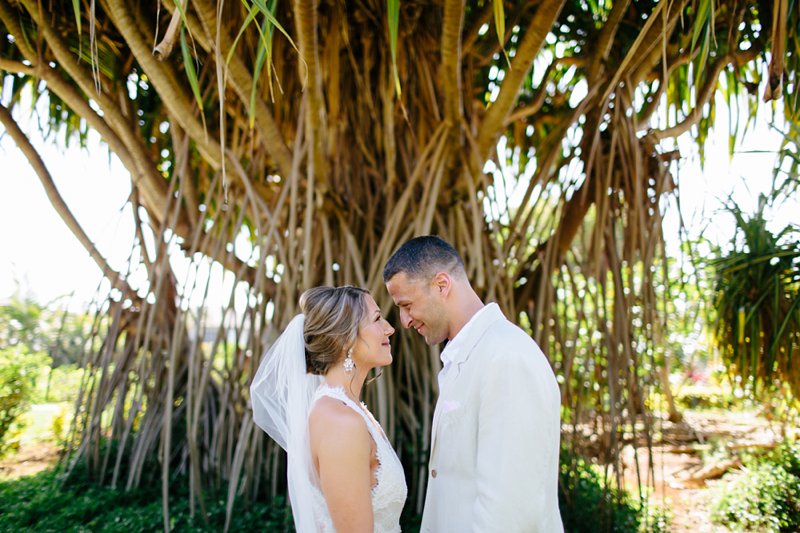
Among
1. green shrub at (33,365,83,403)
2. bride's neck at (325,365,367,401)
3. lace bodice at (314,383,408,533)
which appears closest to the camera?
lace bodice at (314,383,408,533)

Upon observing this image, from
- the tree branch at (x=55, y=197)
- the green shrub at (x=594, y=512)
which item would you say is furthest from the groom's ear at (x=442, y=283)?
the tree branch at (x=55, y=197)

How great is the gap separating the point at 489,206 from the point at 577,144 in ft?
1.95

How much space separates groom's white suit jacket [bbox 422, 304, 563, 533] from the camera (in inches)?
50.8

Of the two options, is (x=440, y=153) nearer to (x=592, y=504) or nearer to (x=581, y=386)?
(x=581, y=386)

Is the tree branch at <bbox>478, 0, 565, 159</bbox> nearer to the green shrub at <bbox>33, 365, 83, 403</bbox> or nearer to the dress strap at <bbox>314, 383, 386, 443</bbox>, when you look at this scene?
the dress strap at <bbox>314, 383, 386, 443</bbox>

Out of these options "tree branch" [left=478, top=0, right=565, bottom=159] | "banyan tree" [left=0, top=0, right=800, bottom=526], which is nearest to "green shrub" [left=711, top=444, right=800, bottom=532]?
"banyan tree" [left=0, top=0, right=800, bottom=526]

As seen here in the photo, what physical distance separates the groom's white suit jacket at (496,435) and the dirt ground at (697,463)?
8.67ft

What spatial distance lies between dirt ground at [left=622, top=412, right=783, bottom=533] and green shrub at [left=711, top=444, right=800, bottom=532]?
0.12 m

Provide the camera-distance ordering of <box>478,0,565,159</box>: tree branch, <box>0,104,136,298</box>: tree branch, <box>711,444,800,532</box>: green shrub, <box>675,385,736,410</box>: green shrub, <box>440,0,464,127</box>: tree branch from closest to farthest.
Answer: <box>440,0,464,127</box>: tree branch < <box>478,0,565,159</box>: tree branch < <box>0,104,136,298</box>: tree branch < <box>711,444,800,532</box>: green shrub < <box>675,385,736,410</box>: green shrub

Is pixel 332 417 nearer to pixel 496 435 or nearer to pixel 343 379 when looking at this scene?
pixel 343 379

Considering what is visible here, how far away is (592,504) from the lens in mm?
3605

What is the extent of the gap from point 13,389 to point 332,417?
4.40 meters

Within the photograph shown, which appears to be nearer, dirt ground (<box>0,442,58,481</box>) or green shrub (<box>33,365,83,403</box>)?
dirt ground (<box>0,442,58,481</box>)

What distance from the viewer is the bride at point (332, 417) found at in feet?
4.75
